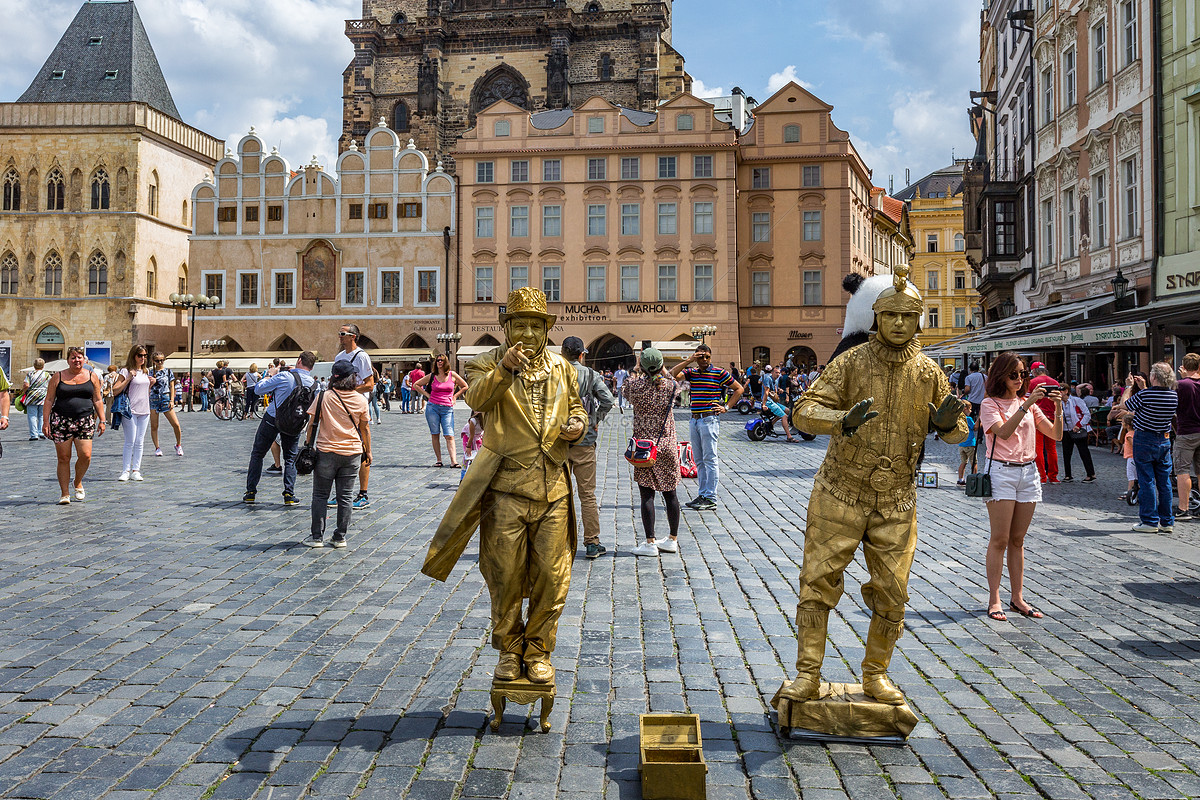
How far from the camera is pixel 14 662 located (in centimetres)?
479

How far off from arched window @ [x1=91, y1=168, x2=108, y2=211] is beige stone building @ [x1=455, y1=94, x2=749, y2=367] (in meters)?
19.5

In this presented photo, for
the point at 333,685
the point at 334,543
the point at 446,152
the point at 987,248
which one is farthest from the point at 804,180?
the point at 333,685

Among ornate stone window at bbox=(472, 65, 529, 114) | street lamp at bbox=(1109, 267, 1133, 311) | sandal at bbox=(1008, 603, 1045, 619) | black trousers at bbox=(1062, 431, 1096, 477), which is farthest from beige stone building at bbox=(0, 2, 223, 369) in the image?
sandal at bbox=(1008, 603, 1045, 619)

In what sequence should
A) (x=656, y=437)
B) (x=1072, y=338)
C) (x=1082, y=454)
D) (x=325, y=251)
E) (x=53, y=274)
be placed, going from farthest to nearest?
(x=53, y=274), (x=325, y=251), (x=1072, y=338), (x=1082, y=454), (x=656, y=437)

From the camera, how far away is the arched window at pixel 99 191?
49.8m

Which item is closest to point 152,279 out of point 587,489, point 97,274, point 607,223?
point 97,274

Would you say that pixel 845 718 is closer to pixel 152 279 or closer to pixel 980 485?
pixel 980 485

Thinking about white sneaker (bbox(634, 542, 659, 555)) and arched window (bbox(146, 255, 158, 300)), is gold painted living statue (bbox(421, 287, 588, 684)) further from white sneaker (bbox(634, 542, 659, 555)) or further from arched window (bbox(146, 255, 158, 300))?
arched window (bbox(146, 255, 158, 300))

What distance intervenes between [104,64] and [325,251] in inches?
837

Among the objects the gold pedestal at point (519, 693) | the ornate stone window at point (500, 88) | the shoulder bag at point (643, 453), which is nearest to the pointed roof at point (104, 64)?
the ornate stone window at point (500, 88)

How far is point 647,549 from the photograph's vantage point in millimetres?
7797

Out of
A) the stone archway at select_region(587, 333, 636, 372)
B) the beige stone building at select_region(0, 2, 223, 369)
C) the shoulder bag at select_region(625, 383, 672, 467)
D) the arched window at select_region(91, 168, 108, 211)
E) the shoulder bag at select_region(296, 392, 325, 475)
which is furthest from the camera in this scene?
the arched window at select_region(91, 168, 108, 211)

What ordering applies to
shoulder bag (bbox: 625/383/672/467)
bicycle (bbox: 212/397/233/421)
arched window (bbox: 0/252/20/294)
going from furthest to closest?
arched window (bbox: 0/252/20/294)
bicycle (bbox: 212/397/233/421)
shoulder bag (bbox: 625/383/672/467)

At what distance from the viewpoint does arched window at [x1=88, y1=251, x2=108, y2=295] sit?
50.0m
